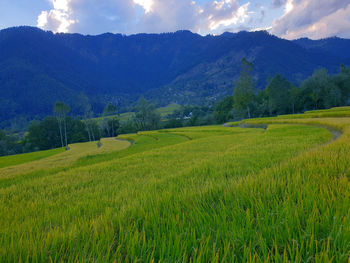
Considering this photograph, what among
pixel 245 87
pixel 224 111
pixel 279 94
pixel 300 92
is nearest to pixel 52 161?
pixel 245 87

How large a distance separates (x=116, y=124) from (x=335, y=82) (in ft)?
301

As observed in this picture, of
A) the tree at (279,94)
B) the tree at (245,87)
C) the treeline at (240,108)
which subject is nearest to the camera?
the treeline at (240,108)

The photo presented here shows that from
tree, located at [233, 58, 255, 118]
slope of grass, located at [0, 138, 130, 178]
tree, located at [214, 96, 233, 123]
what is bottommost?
slope of grass, located at [0, 138, 130, 178]

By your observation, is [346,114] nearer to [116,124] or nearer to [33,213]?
[33,213]

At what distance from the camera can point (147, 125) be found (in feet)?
284

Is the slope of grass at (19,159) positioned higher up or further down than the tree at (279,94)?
further down

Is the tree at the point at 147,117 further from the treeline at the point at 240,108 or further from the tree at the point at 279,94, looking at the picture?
the tree at the point at 279,94

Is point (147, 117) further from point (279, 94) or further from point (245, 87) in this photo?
point (279, 94)

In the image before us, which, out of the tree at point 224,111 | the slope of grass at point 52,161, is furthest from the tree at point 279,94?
the slope of grass at point 52,161

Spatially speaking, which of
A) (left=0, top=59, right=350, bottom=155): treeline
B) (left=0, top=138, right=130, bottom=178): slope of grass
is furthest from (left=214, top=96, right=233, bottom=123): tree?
(left=0, top=138, right=130, bottom=178): slope of grass

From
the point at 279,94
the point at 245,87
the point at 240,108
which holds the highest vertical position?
the point at 245,87

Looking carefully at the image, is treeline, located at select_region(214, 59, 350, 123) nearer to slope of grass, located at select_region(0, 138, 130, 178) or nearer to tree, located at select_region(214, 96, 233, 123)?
tree, located at select_region(214, 96, 233, 123)

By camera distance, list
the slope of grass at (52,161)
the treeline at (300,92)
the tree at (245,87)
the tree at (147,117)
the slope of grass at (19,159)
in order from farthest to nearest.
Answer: the tree at (147,117)
the tree at (245,87)
the treeline at (300,92)
the slope of grass at (19,159)
the slope of grass at (52,161)

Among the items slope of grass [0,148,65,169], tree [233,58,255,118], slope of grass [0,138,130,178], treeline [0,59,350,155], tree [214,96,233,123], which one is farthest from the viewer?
tree [214,96,233,123]
